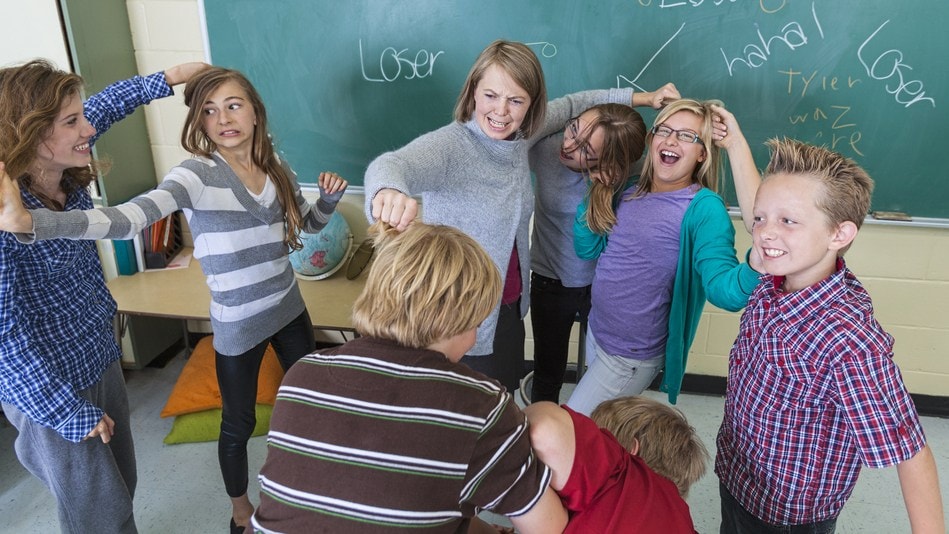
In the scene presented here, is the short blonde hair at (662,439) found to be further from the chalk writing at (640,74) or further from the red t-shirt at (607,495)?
the chalk writing at (640,74)

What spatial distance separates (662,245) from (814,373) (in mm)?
615

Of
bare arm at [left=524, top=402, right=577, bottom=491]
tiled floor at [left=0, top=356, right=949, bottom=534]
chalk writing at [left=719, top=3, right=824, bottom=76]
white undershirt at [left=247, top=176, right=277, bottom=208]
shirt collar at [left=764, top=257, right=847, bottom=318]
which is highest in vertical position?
chalk writing at [left=719, top=3, right=824, bottom=76]

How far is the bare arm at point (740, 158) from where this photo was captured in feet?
5.61

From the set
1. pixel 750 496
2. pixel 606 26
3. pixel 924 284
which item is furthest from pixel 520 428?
pixel 924 284

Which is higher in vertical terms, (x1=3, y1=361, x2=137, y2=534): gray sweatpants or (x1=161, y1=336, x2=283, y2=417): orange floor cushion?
(x1=3, y1=361, x2=137, y2=534): gray sweatpants

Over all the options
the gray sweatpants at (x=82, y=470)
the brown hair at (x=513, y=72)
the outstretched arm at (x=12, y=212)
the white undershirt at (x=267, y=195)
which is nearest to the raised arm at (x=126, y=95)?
the white undershirt at (x=267, y=195)

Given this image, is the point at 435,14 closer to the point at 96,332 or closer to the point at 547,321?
the point at 547,321

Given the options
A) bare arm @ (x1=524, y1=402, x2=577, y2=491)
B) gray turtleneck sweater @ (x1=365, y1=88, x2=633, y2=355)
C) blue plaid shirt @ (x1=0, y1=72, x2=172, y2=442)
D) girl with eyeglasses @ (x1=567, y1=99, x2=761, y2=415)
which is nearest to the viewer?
bare arm @ (x1=524, y1=402, x2=577, y2=491)

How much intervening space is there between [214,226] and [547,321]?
1124mm

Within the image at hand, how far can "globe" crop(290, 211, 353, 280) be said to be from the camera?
8.45 ft

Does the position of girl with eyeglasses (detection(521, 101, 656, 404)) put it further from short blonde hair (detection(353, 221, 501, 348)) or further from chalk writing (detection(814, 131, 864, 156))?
short blonde hair (detection(353, 221, 501, 348))

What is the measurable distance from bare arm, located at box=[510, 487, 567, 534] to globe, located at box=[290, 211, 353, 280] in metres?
1.71

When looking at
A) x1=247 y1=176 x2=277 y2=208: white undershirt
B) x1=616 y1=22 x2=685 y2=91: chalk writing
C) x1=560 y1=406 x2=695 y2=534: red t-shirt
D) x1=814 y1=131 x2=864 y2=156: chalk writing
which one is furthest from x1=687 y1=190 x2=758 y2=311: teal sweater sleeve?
x1=247 y1=176 x2=277 y2=208: white undershirt

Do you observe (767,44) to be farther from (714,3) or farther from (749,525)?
(749,525)
